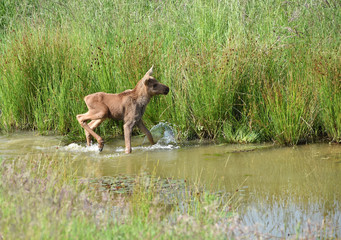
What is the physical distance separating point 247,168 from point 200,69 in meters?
2.25

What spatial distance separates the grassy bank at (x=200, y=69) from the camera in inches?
328

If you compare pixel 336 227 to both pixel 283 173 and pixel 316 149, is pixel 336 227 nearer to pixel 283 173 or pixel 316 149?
pixel 283 173

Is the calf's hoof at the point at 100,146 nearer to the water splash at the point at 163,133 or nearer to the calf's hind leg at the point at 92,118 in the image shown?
the calf's hind leg at the point at 92,118

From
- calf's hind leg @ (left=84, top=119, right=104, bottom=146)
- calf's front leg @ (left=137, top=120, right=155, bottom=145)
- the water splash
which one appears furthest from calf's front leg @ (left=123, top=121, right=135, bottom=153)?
the water splash

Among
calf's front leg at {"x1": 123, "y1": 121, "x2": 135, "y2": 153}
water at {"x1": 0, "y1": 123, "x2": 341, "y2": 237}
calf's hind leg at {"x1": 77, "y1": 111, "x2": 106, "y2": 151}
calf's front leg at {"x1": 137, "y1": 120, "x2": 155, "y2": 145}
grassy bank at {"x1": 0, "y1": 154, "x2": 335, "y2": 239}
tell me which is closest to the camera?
grassy bank at {"x1": 0, "y1": 154, "x2": 335, "y2": 239}

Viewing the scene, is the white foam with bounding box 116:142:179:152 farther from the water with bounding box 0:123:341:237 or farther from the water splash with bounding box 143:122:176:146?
the water splash with bounding box 143:122:176:146

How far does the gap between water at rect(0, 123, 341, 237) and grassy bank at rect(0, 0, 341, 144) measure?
1.38ft

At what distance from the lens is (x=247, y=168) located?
6980mm

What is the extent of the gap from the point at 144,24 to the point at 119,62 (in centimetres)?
182

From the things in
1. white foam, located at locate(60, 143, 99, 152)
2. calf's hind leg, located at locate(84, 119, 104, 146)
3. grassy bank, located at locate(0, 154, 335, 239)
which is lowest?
white foam, located at locate(60, 143, 99, 152)

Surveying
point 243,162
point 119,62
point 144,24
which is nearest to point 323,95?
point 243,162

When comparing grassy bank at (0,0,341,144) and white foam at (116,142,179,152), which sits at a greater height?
grassy bank at (0,0,341,144)

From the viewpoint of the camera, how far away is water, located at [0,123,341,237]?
5.16m

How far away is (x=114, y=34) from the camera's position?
10.3 meters
